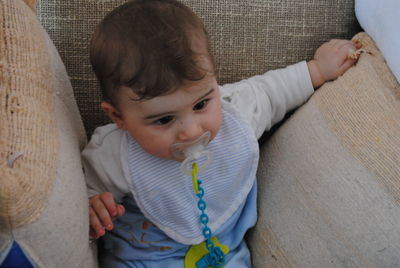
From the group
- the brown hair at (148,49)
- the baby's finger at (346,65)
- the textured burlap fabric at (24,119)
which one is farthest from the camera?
the baby's finger at (346,65)

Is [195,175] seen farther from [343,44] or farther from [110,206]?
[343,44]

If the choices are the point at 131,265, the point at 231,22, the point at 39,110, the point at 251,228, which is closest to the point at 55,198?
the point at 39,110

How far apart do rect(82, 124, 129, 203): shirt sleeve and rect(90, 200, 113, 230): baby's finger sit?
0.24 feet

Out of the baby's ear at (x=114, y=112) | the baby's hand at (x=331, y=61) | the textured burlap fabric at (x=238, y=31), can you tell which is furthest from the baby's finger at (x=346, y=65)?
the baby's ear at (x=114, y=112)

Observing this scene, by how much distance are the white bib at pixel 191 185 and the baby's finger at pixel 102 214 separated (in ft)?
0.32

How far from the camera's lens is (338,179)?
0.79 metres

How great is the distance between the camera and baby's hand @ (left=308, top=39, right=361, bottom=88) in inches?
36.5

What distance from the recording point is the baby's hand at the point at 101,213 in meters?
0.74

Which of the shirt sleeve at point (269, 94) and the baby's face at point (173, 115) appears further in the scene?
the shirt sleeve at point (269, 94)

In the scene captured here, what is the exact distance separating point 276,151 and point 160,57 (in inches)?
13.6

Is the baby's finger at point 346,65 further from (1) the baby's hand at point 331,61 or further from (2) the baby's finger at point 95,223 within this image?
(2) the baby's finger at point 95,223

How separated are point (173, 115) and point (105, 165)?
183 mm

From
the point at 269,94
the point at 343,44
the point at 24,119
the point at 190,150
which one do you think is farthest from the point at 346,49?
the point at 24,119

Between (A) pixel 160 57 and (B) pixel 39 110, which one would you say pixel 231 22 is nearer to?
(A) pixel 160 57
